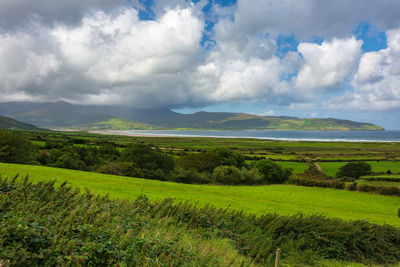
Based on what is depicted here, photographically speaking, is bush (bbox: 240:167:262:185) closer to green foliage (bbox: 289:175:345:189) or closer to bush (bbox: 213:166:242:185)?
bush (bbox: 213:166:242:185)

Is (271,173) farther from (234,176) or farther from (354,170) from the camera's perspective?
(354,170)

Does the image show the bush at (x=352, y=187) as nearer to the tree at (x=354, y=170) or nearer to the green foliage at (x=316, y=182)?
the green foliage at (x=316, y=182)

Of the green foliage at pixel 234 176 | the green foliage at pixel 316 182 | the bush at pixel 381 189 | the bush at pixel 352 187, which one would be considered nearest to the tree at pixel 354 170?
the green foliage at pixel 316 182

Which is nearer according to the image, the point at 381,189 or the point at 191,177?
the point at 381,189

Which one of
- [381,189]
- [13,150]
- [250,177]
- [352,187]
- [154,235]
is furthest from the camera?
[250,177]

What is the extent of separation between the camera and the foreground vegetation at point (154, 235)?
5.57 m

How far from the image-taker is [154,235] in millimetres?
7668

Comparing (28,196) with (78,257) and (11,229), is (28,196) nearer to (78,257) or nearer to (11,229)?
(11,229)

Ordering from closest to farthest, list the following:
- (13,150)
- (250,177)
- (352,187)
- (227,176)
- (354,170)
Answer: (13,150) < (352,187) < (227,176) < (250,177) < (354,170)

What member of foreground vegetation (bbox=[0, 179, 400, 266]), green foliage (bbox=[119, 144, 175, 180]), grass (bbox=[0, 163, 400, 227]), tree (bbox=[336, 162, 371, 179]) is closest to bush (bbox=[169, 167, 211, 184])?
green foliage (bbox=[119, 144, 175, 180])

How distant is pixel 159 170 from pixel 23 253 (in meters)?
46.0

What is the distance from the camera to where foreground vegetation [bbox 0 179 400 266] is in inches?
219

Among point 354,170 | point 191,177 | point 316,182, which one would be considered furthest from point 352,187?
point 191,177

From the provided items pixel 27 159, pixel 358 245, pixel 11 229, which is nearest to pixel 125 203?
pixel 11 229
